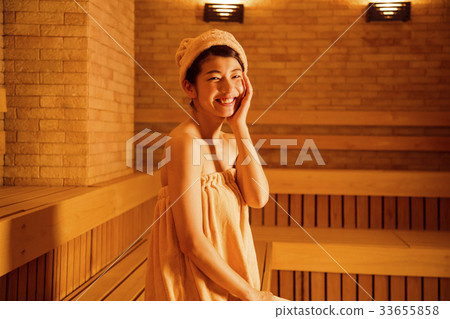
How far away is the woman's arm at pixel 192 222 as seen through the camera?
1.16 meters

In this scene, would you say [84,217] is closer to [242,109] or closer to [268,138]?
[242,109]

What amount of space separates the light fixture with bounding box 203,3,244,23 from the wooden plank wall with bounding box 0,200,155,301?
2.89m

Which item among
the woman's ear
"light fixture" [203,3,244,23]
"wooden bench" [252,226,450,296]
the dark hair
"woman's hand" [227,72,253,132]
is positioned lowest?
"wooden bench" [252,226,450,296]

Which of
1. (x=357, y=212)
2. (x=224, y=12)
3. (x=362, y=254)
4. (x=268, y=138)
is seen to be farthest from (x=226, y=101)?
(x=224, y=12)

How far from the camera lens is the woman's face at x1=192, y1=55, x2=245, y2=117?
1.25 metres

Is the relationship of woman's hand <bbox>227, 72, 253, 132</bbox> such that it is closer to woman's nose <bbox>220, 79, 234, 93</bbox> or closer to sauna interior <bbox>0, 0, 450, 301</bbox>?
woman's nose <bbox>220, 79, 234, 93</bbox>

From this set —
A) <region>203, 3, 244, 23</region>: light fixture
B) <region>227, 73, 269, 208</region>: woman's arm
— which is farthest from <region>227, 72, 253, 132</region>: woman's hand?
<region>203, 3, 244, 23</region>: light fixture

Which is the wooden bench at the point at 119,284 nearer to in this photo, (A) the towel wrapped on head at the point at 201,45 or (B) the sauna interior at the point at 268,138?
(B) the sauna interior at the point at 268,138

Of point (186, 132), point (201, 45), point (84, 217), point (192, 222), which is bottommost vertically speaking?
point (84, 217)

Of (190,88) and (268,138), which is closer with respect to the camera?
(190,88)

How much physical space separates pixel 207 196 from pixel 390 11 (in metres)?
4.76

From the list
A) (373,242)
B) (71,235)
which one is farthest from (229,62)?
(373,242)

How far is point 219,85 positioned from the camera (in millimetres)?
1251

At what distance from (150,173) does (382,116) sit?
298 cm
